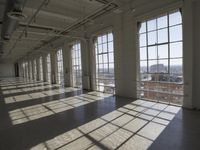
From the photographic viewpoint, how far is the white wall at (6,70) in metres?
30.8

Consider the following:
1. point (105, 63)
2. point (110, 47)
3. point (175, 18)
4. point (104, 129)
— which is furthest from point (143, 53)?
point (104, 129)

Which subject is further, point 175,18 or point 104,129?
point 175,18

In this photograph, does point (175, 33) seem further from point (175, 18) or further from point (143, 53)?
point (143, 53)

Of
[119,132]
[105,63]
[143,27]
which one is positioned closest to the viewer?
[119,132]

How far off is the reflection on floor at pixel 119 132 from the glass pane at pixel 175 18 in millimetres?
2936

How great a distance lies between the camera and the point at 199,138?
2.88 m

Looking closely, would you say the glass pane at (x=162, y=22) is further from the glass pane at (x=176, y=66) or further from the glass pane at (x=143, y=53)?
the glass pane at (x=176, y=66)

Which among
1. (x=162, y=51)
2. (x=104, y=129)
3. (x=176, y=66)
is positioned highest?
(x=162, y=51)

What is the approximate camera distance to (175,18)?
507 cm

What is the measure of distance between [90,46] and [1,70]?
29.6 m

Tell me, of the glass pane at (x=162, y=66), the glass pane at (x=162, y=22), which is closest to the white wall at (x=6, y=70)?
the glass pane at (x=162, y=66)

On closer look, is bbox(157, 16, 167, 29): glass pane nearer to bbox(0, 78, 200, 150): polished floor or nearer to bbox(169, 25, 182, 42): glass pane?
bbox(169, 25, 182, 42): glass pane

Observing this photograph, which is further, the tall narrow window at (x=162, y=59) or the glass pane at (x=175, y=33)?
the tall narrow window at (x=162, y=59)

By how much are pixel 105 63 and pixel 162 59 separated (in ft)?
11.3
